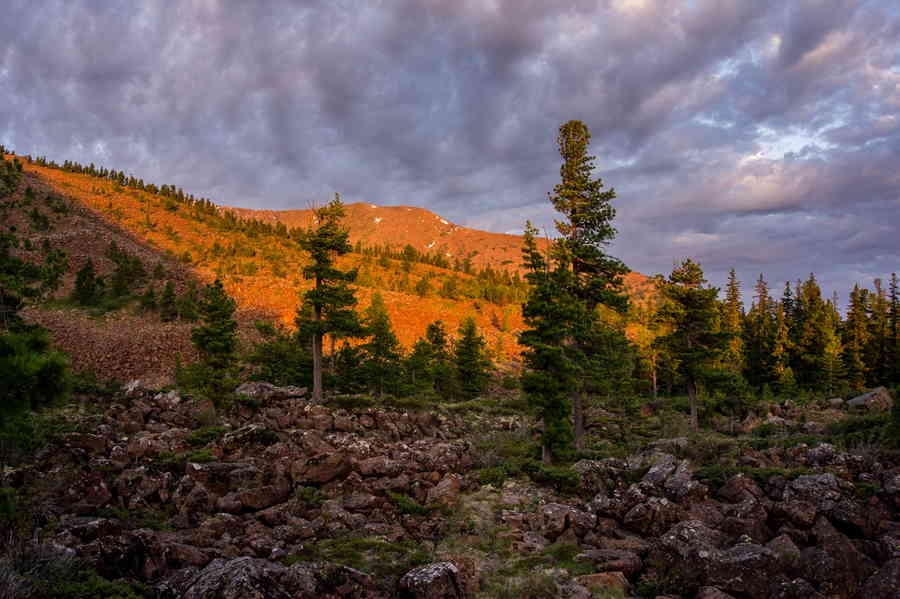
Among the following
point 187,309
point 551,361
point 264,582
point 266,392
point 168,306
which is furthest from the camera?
point 168,306

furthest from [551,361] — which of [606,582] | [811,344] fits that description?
[811,344]

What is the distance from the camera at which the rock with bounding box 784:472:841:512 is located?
12258 millimetres

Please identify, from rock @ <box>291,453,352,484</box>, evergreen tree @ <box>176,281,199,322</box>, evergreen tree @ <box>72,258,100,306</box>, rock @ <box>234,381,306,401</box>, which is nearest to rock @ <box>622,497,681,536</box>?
rock @ <box>291,453,352,484</box>

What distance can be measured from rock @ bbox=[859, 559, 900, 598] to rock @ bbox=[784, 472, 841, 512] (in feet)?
13.3

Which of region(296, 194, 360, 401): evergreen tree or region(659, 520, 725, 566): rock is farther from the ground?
region(296, 194, 360, 401): evergreen tree

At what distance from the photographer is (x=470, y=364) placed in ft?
165

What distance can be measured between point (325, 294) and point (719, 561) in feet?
82.7

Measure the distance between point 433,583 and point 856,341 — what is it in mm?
72661

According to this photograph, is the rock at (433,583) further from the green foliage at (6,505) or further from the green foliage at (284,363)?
the green foliage at (284,363)

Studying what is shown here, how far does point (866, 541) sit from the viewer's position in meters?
9.94

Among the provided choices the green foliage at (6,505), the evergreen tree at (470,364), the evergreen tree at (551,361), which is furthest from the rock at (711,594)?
the evergreen tree at (470,364)

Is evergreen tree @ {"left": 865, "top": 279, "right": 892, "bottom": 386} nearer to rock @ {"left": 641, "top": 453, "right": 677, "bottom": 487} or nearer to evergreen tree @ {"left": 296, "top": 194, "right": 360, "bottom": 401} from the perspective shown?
rock @ {"left": 641, "top": 453, "right": 677, "bottom": 487}

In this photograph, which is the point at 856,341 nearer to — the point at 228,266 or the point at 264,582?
the point at 264,582

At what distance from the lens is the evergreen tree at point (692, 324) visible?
103 ft
